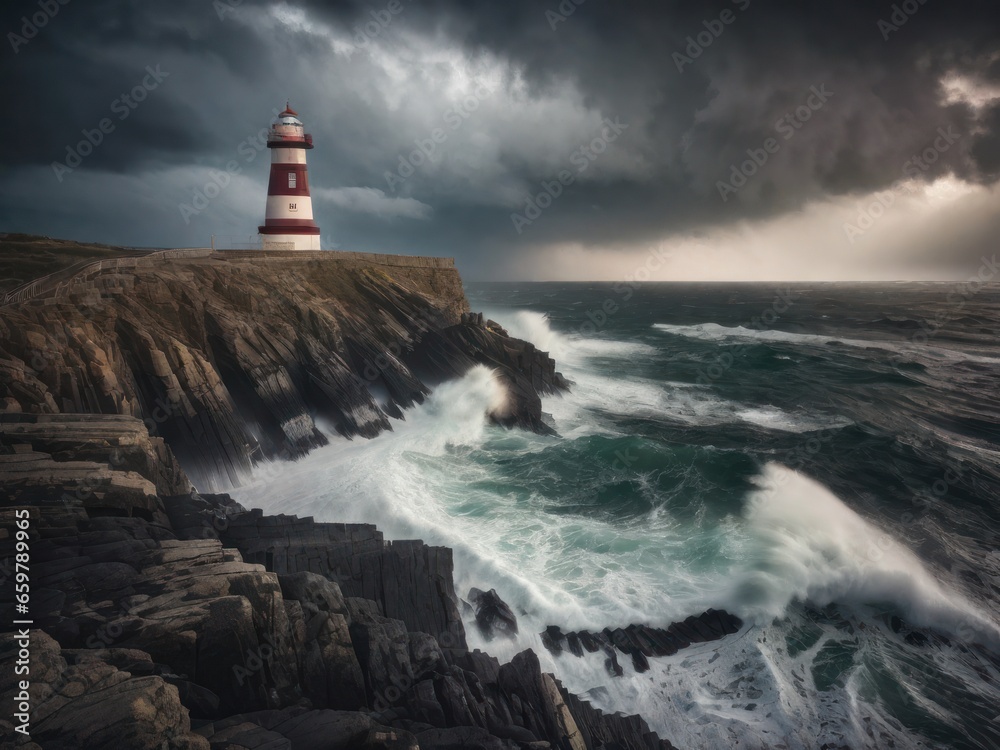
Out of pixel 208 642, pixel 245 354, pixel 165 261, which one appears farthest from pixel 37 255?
pixel 208 642

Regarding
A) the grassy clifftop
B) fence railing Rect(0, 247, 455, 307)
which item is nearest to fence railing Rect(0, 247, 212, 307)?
fence railing Rect(0, 247, 455, 307)

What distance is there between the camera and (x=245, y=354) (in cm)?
1964

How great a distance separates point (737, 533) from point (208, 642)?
14.1 m

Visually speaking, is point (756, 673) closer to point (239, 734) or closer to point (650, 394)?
point (239, 734)

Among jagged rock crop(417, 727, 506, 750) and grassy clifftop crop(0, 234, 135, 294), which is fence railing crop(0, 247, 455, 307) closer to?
grassy clifftop crop(0, 234, 135, 294)

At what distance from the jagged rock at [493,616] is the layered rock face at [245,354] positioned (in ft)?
29.7

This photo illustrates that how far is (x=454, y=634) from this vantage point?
1034cm

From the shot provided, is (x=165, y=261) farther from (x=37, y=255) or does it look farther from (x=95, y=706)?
(x=95, y=706)

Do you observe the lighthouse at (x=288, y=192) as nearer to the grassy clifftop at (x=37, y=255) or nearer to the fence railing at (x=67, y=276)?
the fence railing at (x=67, y=276)

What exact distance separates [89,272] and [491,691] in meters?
21.6

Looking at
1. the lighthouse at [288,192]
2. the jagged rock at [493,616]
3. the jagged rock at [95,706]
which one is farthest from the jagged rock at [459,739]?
the lighthouse at [288,192]

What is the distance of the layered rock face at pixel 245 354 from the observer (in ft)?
46.3

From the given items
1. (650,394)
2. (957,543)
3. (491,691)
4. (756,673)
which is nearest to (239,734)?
(491,691)

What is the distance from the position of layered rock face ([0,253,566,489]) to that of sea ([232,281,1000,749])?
4.96ft
